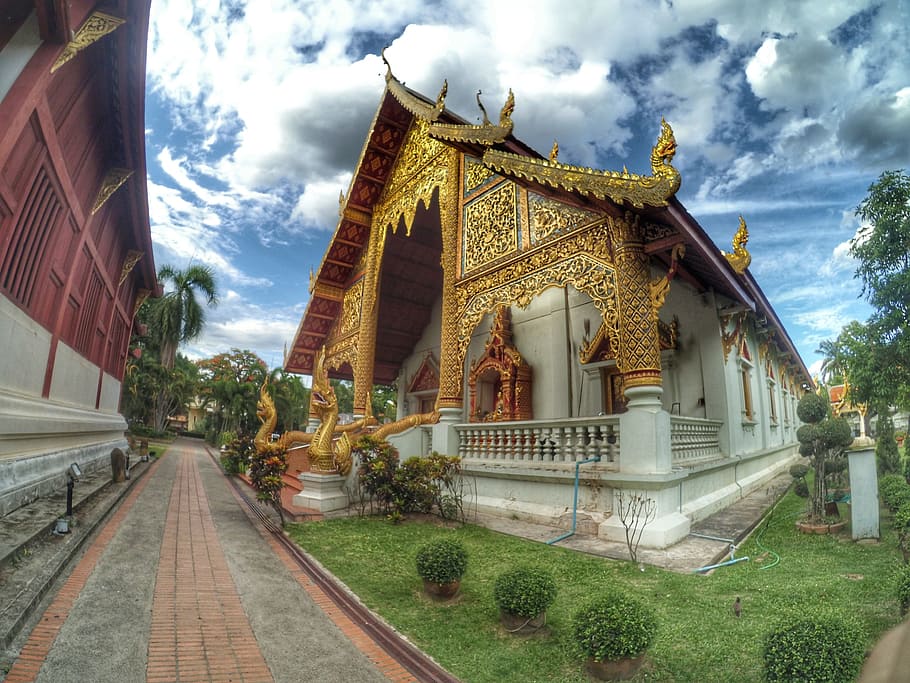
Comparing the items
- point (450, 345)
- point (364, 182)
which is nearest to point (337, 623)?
point (450, 345)

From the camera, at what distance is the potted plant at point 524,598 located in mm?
3510

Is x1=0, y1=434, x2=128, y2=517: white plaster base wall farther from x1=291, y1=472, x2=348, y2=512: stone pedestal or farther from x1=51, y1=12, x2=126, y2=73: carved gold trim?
x1=51, y1=12, x2=126, y2=73: carved gold trim

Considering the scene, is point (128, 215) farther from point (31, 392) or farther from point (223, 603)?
point (223, 603)

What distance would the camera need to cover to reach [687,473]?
6297mm

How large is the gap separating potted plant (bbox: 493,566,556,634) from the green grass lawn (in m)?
0.10

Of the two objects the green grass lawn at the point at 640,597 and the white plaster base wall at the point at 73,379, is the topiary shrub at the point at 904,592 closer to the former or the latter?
the green grass lawn at the point at 640,597

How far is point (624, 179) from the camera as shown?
6145 mm

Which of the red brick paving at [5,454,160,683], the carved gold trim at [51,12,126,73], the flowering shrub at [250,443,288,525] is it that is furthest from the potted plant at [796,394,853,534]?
the carved gold trim at [51,12,126,73]

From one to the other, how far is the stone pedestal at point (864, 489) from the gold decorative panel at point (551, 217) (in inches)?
170

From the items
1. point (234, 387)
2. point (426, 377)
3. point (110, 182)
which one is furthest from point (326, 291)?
point (234, 387)

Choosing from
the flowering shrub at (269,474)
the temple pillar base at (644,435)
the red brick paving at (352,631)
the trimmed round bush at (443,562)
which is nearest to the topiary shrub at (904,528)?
the temple pillar base at (644,435)

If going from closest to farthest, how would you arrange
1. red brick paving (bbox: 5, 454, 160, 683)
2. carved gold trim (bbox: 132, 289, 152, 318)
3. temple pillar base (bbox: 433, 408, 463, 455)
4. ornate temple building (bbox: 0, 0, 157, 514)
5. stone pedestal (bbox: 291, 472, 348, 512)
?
red brick paving (bbox: 5, 454, 160, 683)
ornate temple building (bbox: 0, 0, 157, 514)
stone pedestal (bbox: 291, 472, 348, 512)
temple pillar base (bbox: 433, 408, 463, 455)
carved gold trim (bbox: 132, 289, 152, 318)

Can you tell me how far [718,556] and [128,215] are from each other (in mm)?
13004

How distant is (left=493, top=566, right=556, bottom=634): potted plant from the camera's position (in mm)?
3510
